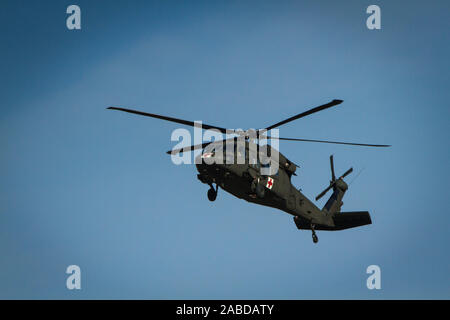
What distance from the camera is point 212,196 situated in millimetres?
33031

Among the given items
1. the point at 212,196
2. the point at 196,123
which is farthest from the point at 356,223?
the point at 196,123

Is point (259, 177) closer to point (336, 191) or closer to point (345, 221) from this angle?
point (345, 221)

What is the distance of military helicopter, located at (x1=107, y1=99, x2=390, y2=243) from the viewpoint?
31219 mm

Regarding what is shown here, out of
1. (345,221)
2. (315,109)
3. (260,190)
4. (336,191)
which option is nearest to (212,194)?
(260,190)

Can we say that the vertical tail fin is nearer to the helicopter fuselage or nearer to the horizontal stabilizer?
the horizontal stabilizer

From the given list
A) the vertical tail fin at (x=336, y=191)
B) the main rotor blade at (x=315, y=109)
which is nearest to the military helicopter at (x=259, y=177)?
the main rotor blade at (x=315, y=109)

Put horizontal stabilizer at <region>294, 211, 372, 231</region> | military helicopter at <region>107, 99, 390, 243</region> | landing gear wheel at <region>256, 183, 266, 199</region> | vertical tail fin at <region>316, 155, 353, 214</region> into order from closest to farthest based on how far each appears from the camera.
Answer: military helicopter at <region>107, 99, 390, 243</region>, landing gear wheel at <region>256, 183, 266, 199</region>, horizontal stabilizer at <region>294, 211, 372, 231</region>, vertical tail fin at <region>316, 155, 353, 214</region>

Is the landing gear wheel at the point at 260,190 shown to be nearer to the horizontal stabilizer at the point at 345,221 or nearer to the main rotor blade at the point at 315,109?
the main rotor blade at the point at 315,109

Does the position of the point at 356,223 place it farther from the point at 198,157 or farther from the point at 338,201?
the point at 198,157

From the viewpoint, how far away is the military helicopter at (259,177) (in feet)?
102

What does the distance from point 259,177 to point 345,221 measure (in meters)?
7.76

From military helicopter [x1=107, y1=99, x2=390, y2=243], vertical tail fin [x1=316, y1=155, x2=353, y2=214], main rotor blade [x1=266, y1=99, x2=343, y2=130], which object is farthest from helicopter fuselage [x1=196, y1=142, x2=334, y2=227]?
main rotor blade [x1=266, y1=99, x2=343, y2=130]
